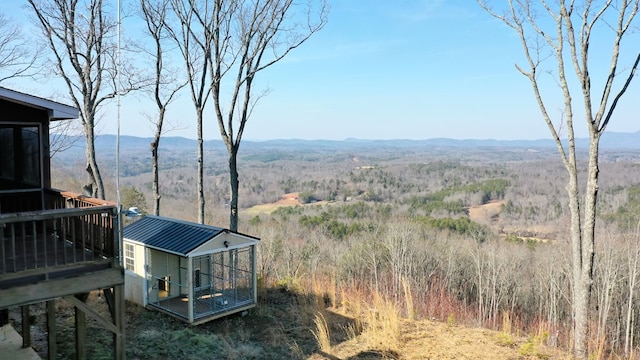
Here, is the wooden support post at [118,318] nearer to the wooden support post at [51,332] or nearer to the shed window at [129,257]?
the wooden support post at [51,332]

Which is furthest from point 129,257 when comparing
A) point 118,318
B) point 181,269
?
point 118,318

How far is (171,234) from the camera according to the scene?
945cm

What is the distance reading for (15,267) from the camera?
15.5ft

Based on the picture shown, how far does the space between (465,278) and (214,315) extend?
19.1 m

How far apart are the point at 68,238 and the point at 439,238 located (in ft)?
86.7

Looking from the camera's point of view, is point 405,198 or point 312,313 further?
point 405,198

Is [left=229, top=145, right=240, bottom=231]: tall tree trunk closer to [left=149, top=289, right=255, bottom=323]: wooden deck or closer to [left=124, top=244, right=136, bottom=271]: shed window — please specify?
[left=149, top=289, right=255, bottom=323]: wooden deck

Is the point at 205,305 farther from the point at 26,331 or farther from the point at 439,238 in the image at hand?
the point at 439,238

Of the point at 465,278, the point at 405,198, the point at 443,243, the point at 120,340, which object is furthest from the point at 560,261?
the point at 405,198

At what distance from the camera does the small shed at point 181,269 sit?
350 inches

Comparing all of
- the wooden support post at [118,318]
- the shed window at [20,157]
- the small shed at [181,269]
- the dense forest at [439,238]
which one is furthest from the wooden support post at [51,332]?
the dense forest at [439,238]

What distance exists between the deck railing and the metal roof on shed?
8.99 ft

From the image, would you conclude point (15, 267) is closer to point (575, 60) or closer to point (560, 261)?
point (575, 60)

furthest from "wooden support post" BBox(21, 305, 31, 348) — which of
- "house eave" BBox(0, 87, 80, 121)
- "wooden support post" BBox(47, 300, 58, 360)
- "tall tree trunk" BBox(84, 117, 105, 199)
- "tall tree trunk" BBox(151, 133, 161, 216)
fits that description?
"tall tree trunk" BBox(84, 117, 105, 199)
